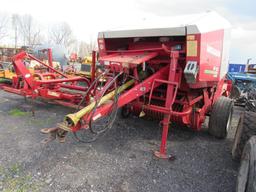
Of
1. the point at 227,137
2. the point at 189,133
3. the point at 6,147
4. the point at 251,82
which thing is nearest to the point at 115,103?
the point at 6,147

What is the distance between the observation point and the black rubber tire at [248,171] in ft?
5.64

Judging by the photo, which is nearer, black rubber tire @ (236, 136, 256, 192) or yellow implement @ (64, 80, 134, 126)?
black rubber tire @ (236, 136, 256, 192)

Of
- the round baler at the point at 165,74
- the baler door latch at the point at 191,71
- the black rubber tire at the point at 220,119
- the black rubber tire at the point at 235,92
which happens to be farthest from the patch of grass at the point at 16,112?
the black rubber tire at the point at 235,92

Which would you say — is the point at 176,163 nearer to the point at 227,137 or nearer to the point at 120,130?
the point at 120,130

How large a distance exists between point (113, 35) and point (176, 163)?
7.19ft

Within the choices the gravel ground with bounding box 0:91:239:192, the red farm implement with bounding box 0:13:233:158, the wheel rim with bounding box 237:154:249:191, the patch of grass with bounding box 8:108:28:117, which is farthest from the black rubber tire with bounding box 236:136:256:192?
the patch of grass with bounding box 8:108:28:117

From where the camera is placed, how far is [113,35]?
360 cm

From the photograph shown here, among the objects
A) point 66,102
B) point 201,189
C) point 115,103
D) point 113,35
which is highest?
point 113,35

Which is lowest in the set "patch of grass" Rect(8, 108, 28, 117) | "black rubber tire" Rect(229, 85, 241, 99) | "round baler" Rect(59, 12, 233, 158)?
"patch of grass" Rect(8, 108, 28, 117)

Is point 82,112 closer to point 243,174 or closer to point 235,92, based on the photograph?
point 243,174

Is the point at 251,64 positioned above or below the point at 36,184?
above

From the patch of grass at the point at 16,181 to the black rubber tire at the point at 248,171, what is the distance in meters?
1.93

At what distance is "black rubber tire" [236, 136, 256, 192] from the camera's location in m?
1.72

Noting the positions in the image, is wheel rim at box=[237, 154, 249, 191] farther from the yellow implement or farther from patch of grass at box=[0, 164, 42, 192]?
patch of grass at box=[0, 164, 42, 192]
